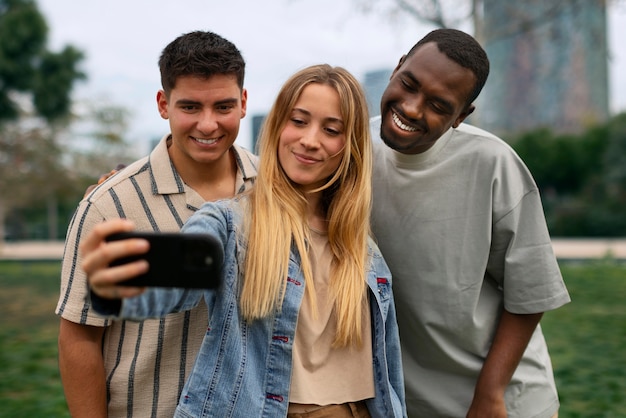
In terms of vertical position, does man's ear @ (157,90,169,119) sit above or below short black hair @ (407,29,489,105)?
below

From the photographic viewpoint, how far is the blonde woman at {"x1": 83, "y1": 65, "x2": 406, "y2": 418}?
1.91 metres

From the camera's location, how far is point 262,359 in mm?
1966

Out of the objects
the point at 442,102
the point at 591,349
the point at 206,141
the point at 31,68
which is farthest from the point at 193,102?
the point at 31,68

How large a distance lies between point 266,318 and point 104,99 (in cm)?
2547

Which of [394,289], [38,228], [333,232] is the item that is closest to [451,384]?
[394,289]

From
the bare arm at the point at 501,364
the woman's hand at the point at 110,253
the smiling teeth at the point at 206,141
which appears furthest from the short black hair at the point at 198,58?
the bare arm at the point at 501,364

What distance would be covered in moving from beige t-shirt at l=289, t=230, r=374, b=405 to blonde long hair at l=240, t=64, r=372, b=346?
39 millimetres

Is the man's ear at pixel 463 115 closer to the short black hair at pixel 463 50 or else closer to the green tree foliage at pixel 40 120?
the short black hair at pixel 463 50

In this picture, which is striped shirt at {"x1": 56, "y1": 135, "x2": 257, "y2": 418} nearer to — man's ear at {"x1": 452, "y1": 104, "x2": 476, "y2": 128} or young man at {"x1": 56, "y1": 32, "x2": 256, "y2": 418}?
young man at {"x1": 56, "y1": 32, "x2": 256, "y2": 418}

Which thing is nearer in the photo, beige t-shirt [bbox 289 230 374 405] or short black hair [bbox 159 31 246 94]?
beige t-shirt [bbox 289 230 374 405]

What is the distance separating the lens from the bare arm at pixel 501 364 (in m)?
2.33

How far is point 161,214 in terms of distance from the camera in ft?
7.22

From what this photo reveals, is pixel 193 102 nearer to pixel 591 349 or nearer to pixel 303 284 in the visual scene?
pixel 303 284

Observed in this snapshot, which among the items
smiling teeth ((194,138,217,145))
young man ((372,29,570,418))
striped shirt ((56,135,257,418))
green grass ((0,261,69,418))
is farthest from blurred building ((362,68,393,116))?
green grass ((0,261,69,418))
